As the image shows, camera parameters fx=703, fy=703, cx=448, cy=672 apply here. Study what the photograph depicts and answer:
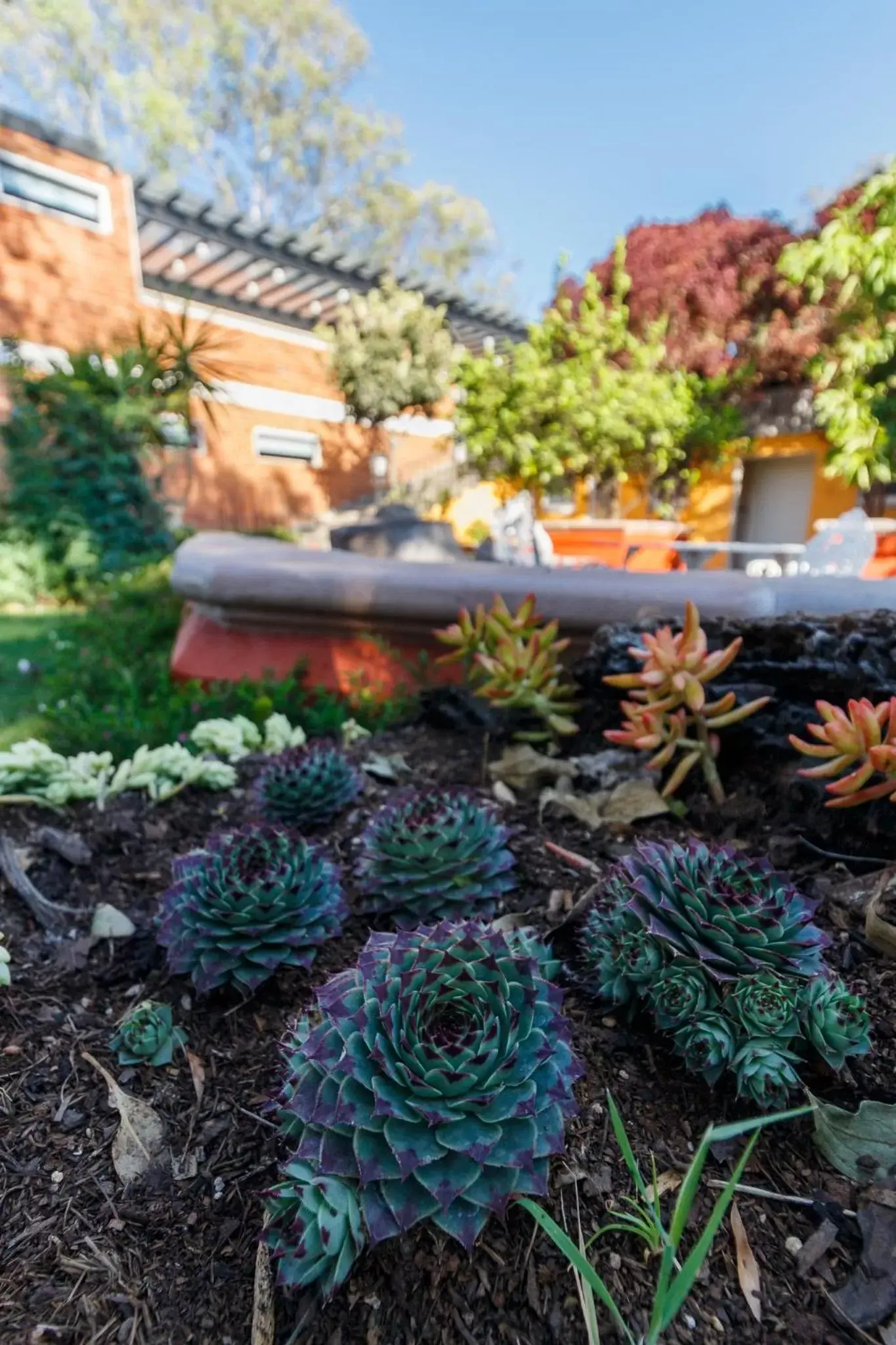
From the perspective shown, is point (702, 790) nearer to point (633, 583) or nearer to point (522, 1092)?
point (633, 583)

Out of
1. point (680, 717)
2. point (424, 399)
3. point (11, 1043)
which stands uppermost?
point (424, 399)

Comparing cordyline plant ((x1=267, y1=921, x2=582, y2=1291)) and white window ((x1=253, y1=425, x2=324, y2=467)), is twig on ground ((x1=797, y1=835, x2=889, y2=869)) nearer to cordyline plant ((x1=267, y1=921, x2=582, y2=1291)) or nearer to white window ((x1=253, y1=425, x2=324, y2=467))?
cordyline plant ((x1=267, y1=921, x2=582, y2=1291))

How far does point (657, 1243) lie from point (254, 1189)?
399mm

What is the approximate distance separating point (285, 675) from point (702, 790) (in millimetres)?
1400

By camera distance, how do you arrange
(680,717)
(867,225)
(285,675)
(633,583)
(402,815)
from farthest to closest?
(867,225) < (285,675) < (633,583) < (680,717) < (402,815)

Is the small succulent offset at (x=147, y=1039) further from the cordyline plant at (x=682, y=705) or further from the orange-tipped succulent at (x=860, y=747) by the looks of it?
the orange-tipped succulent at (x=860, y=747)

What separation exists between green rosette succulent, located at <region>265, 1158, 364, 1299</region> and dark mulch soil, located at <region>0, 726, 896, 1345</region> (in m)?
0.05

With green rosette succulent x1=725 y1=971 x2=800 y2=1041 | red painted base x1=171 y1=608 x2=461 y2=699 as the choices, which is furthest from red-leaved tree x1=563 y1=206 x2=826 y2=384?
green rosette succulent x1=725 y1=971 x2=800 y2=1041

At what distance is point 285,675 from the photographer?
229 cm

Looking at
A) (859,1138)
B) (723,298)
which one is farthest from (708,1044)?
(723,298)

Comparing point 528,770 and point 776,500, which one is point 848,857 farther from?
point 776,500

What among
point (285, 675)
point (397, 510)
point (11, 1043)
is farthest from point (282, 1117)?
point (397, 510)

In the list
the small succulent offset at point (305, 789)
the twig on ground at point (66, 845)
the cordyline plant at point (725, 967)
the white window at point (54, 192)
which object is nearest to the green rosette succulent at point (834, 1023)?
the cordyline plant at point (725, 967)

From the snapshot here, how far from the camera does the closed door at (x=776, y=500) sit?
10820mm
